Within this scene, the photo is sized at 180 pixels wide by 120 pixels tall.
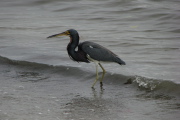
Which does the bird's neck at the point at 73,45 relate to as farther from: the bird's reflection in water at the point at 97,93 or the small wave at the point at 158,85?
the small wave at the point at 158,85

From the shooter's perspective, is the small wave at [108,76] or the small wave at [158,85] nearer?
the small wave at [158,85]

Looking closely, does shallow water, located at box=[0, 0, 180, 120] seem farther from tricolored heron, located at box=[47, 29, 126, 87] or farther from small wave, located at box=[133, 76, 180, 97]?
tricolored heron, located at box=[47, 29, 126, 87]

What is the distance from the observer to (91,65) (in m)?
9.77

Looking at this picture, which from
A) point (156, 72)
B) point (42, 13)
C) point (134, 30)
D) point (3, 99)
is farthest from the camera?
point (42, 13)

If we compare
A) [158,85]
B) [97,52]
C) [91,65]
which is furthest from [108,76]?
[158,85]

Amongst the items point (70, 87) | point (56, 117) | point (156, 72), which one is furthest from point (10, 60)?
point (56, 117)

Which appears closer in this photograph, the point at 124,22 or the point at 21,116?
the point at 21,116

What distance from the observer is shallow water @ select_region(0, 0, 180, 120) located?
680 cm

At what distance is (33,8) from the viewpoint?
59.0 feet

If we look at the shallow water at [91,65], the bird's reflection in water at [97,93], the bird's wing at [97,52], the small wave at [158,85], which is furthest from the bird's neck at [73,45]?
the small wave at [158,85]

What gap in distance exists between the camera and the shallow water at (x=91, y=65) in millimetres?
6805

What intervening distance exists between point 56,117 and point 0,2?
13764mm

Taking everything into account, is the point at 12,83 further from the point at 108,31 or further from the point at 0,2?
the point at 0,2

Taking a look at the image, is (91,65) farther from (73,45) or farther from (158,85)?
(158,85)
